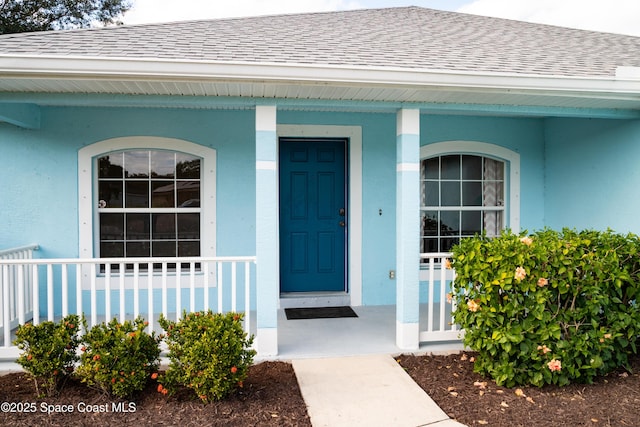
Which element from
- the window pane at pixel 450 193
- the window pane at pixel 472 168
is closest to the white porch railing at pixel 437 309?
the window pane at pixel 450 193

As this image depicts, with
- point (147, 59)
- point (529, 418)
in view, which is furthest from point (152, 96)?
point (529, 418)

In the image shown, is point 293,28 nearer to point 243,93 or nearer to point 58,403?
point 243,93

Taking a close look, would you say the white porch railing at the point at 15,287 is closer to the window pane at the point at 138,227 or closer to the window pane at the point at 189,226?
the window pane at the point at 138,227

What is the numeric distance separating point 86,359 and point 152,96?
2162mm

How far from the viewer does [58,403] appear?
3.27 metres

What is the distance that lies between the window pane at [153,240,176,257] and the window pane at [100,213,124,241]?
40 centimetres

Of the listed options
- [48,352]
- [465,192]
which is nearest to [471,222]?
[465,192]

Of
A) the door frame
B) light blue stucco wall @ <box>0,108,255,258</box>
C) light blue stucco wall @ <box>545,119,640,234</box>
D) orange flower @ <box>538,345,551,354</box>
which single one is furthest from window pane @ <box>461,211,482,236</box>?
light blue stucco wall @ <box>0,108,255,258</box>

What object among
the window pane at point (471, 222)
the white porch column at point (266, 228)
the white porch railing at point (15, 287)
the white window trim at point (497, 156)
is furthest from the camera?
the window pane at point (471, 222)

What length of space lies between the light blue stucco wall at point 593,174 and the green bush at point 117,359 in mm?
4740

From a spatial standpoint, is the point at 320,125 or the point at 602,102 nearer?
the point at 602,102

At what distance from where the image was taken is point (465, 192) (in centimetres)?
620

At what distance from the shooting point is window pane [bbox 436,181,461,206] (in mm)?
6156

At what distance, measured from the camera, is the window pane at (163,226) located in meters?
5.59
